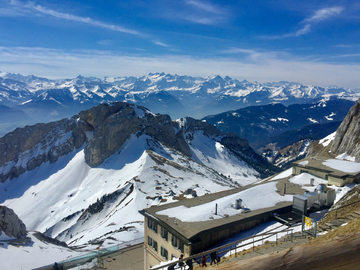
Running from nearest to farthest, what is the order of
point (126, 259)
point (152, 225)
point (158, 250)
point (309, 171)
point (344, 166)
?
point (158, 250)
point (152, 225)
point (344, 166)
point (309, 171)
point (126, 259)

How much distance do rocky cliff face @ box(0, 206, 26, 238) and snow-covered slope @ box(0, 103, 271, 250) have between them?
1156 cm

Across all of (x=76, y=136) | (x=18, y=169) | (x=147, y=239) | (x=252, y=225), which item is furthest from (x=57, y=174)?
(x=252, y=225)

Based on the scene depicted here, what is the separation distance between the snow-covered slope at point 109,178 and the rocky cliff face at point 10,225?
11559 millimetres

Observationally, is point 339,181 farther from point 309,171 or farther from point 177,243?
point 177,243

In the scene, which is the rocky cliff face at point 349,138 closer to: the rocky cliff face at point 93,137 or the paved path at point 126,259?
the paved path at point 126,259

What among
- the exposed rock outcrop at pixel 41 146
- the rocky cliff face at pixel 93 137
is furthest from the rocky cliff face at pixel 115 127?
the exposed rock outcrop at pixel 41 146

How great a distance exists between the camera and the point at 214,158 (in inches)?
7392

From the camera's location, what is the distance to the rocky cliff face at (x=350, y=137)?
63.8 m

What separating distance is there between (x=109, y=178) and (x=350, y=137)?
84.2 meters

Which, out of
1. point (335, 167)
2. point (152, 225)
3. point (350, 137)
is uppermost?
point (350, 137)

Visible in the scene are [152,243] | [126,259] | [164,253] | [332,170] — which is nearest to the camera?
[164,253]

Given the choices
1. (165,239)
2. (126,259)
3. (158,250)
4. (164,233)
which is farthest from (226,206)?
(126,259)

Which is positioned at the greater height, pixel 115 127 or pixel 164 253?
pixel 115 127

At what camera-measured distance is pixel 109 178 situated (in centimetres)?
10019
